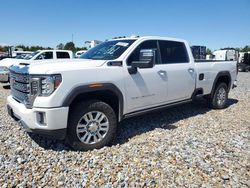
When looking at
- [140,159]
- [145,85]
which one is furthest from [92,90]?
[140,159]

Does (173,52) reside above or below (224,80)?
above

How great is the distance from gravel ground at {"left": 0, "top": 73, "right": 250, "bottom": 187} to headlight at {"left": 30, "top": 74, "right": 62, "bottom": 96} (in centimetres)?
101

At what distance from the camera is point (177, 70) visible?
5234 millimetres

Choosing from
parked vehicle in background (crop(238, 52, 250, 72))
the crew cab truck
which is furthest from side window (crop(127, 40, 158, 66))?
parked vehicle in background (crop(238, 52, 250, 72))

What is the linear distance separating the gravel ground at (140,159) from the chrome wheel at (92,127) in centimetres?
23

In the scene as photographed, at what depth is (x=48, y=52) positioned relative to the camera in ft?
39.7

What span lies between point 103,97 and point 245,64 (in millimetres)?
26617

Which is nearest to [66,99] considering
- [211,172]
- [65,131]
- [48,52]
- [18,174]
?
[65,131]

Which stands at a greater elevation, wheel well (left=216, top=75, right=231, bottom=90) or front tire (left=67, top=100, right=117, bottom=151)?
wheel well (left=216, top=75, right=231, bottom=90)

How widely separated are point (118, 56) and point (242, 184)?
9.02 feet

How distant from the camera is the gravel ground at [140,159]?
3.08 metres

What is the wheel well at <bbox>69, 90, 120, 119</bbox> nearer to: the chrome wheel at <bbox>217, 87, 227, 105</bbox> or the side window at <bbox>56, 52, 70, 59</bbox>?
the chrome wheel at <bbox>217, 87, 227, 105</bbox>

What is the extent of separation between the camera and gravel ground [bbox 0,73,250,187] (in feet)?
10.1

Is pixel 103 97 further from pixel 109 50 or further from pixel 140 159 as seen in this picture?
pixel 140 159
